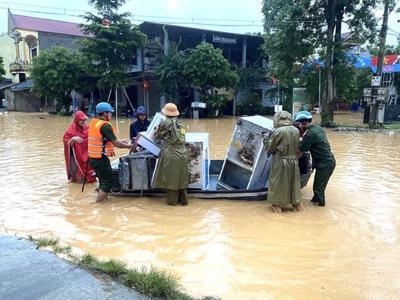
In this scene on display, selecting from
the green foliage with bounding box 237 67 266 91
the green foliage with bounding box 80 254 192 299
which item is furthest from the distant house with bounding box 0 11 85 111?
the green foliage with bounding box 80 254 192 299

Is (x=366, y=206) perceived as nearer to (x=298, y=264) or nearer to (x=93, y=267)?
(x=298, y=264)

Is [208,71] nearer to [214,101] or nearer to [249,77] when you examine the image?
[214,101]

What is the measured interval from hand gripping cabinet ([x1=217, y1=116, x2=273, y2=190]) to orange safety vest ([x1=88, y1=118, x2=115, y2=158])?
6.63 feet

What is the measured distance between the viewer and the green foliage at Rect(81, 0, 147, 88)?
87.2 feet

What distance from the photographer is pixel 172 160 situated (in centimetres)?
570

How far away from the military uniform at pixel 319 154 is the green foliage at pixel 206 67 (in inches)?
781

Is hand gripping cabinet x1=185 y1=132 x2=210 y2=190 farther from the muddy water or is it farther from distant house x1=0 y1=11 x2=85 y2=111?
distant house x1=0 y1=11 x2=85 y2=111

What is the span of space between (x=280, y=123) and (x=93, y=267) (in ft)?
10.8

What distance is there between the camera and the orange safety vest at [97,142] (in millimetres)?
5809

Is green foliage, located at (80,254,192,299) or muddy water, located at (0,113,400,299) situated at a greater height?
green foliage, located at (80,254,192,299)

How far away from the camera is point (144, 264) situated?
3898 millimetres

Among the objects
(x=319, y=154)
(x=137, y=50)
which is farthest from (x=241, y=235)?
(x=137, y=50)

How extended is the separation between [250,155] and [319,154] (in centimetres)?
105

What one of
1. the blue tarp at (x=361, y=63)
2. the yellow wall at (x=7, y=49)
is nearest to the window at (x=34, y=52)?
the yellow wall at (x=7, y=49)
